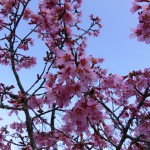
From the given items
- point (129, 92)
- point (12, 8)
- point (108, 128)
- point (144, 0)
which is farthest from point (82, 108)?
point (12, 8)

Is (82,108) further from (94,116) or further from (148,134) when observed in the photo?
(148,134)

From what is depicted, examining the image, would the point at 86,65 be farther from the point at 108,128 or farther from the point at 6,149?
the point at 6,149

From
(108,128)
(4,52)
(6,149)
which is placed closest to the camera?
(108,128)

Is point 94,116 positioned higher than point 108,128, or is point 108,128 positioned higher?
point 108,128

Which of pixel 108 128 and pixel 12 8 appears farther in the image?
pixel 12 8

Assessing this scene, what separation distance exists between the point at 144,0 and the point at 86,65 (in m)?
1.28

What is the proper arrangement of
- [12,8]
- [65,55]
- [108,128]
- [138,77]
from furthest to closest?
[12,8] < [108,128] < [138,77] < [65,55]

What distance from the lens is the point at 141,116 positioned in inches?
184

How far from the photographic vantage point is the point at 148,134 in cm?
524

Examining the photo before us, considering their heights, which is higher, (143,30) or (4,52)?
(4,52)

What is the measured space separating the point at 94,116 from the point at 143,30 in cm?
139

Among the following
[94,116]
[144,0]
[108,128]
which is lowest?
[94,116]

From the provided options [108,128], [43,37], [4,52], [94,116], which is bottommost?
[94,116]

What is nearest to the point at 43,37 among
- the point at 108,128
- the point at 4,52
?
the point at 4,52
